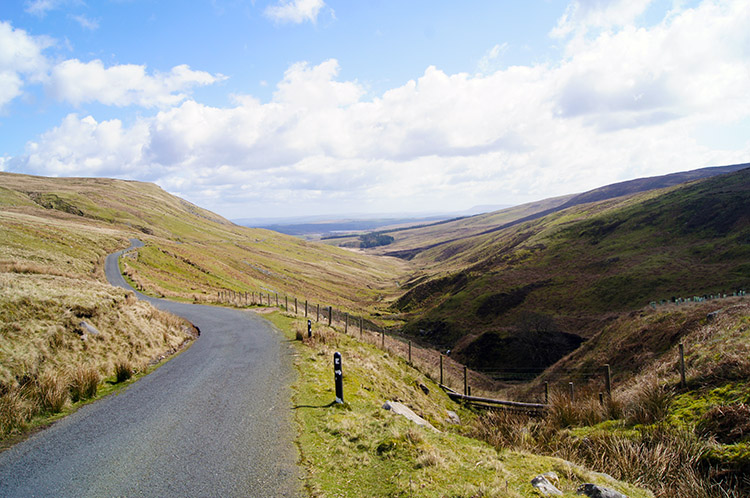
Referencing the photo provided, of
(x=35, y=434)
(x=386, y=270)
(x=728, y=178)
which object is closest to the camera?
(x=35, y=434)

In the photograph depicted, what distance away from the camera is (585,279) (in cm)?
6147

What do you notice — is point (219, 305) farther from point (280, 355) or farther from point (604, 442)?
point (604, 442)

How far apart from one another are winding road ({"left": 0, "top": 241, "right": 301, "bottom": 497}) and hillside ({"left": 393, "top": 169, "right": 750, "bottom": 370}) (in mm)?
37435

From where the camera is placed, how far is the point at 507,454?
27.0 ft

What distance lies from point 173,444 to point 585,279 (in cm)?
6699

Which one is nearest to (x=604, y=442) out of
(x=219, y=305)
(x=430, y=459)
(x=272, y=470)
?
(x=430, y=459)

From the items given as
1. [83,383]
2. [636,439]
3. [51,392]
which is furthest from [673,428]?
[83,383]

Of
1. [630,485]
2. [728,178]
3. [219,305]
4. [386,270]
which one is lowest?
[386,270]

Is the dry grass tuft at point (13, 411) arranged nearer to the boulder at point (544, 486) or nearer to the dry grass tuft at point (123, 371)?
the dry grass tuft at point (123, 371)

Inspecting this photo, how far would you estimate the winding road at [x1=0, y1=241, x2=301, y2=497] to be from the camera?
669 centimetres

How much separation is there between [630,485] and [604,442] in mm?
1709

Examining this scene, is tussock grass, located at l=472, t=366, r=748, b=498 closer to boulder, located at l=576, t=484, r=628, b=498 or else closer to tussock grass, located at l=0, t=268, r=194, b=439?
boulder, located at l=576, t=484, r=628, b=498

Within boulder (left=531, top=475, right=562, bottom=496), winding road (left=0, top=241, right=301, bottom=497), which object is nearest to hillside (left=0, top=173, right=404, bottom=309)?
winding road (left=0, top=241, right=301, bottom=497)

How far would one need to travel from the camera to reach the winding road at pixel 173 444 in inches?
263
